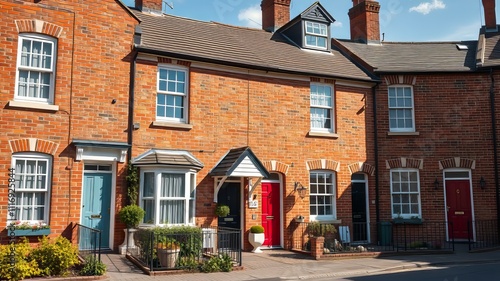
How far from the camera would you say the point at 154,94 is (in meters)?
14.0

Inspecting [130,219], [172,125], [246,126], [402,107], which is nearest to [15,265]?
[130,219]

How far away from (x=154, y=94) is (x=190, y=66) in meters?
1.60

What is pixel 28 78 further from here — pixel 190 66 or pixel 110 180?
pixel 190 66

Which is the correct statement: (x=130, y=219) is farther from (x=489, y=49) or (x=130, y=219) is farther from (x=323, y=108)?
(x=489, y=49)

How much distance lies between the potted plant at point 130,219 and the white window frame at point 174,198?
1.33 ft

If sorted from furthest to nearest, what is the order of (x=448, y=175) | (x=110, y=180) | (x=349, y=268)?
(x=448, y=175), (x=110, y=180), (x=349, y=268)

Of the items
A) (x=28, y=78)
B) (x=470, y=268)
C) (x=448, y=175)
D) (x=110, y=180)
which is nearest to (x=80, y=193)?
(x=110, y=180)

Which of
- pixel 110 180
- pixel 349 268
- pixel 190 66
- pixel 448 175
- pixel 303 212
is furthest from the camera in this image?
pixel 448 175

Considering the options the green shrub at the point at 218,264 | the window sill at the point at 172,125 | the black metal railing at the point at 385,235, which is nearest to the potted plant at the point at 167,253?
the green shrub at the point at 218,264

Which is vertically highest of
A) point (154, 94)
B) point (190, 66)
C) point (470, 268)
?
point (190, 66)

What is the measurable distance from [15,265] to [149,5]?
454 inches

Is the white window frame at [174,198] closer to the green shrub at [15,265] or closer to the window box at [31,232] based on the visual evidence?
the window box at [31,232]

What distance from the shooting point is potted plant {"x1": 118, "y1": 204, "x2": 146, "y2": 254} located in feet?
41.2

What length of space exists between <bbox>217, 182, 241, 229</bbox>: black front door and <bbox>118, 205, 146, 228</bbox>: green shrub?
3009 mm
